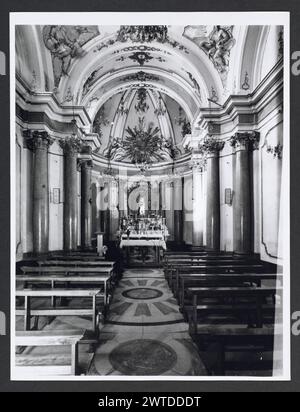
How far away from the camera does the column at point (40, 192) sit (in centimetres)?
765

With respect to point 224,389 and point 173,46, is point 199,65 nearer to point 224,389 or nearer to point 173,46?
Result: point 173,46

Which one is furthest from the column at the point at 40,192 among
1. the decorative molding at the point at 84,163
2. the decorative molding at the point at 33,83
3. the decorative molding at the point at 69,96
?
the decorative molding at the point at 84,163

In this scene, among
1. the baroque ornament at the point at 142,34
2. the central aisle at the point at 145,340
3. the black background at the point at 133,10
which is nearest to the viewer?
the black background at the point at 133,10

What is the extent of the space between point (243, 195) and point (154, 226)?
651 centimetres

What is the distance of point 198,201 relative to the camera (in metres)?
12.1

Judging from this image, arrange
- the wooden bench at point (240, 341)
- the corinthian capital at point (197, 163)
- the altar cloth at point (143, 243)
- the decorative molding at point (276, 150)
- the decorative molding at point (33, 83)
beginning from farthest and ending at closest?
the corinthian capital at point (197, 163)
the altar cloth at point (143, 243)
the decorative molding at point (33, 83)
the decorative molding at point (276, 150)
the wooden bench at point (240, 341)

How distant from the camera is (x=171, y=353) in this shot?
12.3 feet

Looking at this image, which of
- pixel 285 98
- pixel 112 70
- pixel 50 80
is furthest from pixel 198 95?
pixel 285 98

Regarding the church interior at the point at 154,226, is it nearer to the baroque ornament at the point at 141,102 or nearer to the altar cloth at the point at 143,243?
the altar cloth at the point at 143,243

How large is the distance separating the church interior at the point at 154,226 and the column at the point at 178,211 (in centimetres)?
181

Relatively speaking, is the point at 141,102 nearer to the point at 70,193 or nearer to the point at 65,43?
the point at 65,43

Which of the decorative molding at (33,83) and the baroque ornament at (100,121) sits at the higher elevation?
the baroque ornament at (100,121)
